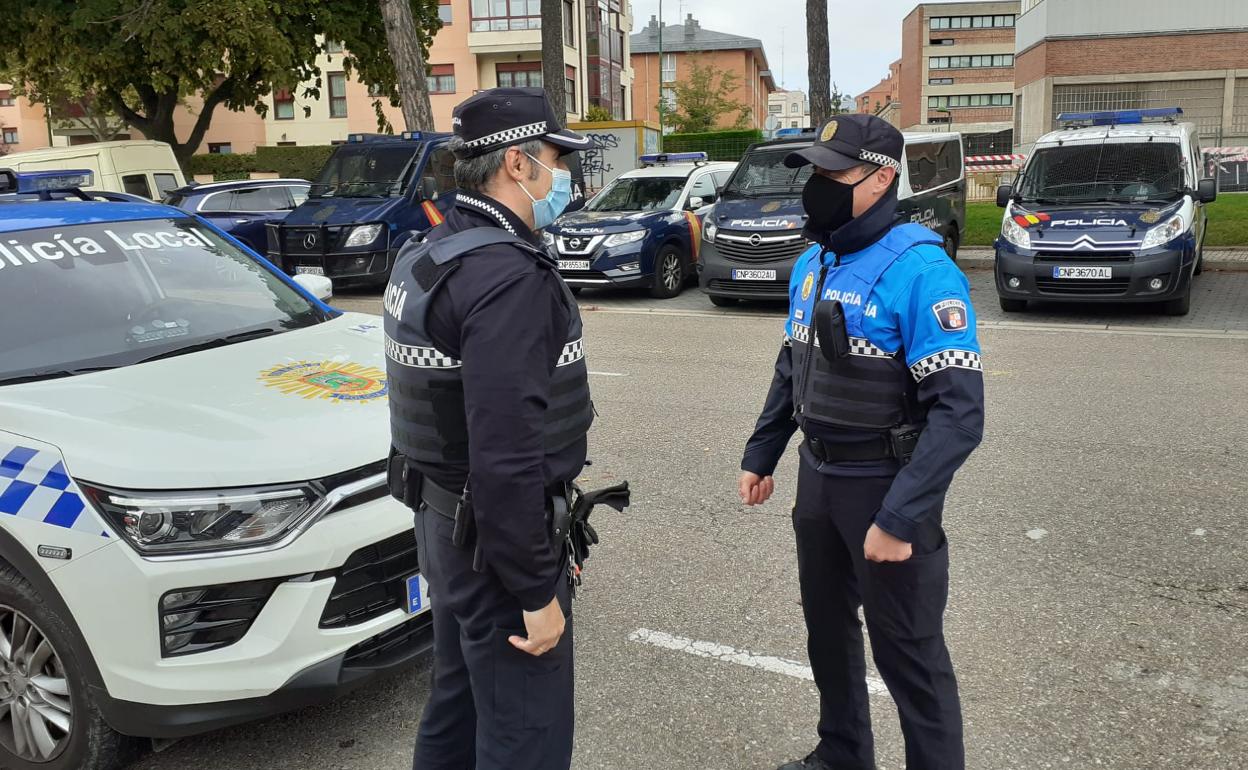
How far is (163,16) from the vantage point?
2389 centimetres

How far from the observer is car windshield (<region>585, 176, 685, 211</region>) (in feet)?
47.0

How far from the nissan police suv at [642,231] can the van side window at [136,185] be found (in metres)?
9.10

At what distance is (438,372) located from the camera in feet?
7.08

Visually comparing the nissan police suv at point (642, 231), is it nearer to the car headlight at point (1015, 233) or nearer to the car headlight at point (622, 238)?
the car headlight at point (622, 238)

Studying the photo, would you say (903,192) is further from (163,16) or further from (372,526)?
(163,16)

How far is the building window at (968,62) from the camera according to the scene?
3297 inches

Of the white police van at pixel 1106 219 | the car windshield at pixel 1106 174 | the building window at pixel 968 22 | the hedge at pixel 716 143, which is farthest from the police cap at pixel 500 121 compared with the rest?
the building window at pixel 968 22

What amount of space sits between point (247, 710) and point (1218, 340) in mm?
9814

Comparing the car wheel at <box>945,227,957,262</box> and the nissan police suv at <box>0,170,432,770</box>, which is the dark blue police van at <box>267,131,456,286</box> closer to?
the car wheel at <box>945,227,957,262</box>

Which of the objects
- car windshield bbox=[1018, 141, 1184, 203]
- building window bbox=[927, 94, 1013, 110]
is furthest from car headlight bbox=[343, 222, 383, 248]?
building window bbox=[927, 94, 1013, 110]

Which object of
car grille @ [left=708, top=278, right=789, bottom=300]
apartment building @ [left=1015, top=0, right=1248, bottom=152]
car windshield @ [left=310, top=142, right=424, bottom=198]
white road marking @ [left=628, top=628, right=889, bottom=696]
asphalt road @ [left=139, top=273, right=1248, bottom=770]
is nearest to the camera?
asphalt road @ [left=139, top=273, right=1248, bottom=770]

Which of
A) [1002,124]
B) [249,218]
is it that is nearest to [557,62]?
[249,218]

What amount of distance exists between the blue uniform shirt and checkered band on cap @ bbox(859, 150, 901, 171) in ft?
0.54

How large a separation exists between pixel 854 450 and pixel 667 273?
38.0 ft
